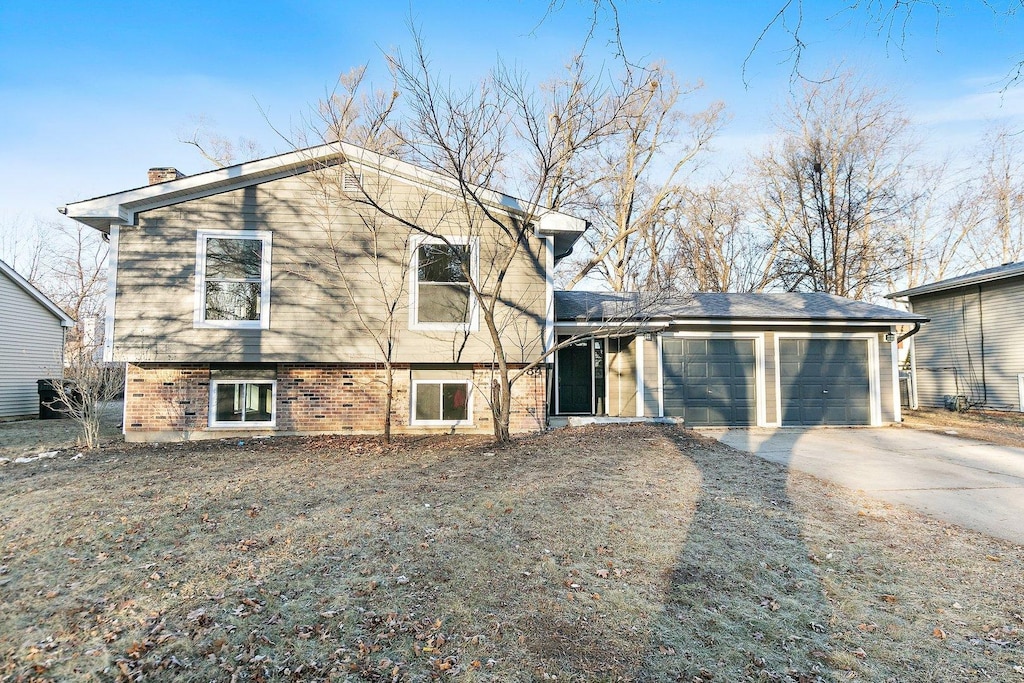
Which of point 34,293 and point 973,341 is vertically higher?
point 34,293

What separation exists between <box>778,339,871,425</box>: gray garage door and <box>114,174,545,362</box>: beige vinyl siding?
614 centimetres

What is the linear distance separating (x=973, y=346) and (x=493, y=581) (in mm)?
17524

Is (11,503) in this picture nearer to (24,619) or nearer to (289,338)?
(24,619)

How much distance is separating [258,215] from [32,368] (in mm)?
12664

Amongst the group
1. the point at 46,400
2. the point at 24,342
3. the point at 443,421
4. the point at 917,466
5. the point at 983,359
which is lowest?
the point at 917,466

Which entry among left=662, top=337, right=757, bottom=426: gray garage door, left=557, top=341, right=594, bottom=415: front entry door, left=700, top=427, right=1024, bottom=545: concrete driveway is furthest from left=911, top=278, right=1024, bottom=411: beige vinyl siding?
left=557, top=341, right=594, bottom=415: front entry door

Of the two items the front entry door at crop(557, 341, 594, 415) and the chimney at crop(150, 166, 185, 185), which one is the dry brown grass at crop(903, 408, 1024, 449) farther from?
the chimney at crop(150, 166, 185, 185)

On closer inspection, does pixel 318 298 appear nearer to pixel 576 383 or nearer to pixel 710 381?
pixel 576 383

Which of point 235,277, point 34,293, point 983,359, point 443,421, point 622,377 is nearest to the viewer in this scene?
point 235,277

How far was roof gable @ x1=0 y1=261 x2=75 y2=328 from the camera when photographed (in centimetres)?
1519

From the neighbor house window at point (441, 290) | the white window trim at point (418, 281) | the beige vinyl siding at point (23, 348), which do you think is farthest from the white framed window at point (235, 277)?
the beige vinyl siding at point (23, 348)

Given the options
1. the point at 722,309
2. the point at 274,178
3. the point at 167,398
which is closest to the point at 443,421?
the point at 167,398

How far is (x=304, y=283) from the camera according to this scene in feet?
31.1

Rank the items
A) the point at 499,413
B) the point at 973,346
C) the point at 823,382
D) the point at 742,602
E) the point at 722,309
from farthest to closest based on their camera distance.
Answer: the point at 973,346, the point at 722,309, the point at 823,382, the point at 499,413, the point at 742,602
